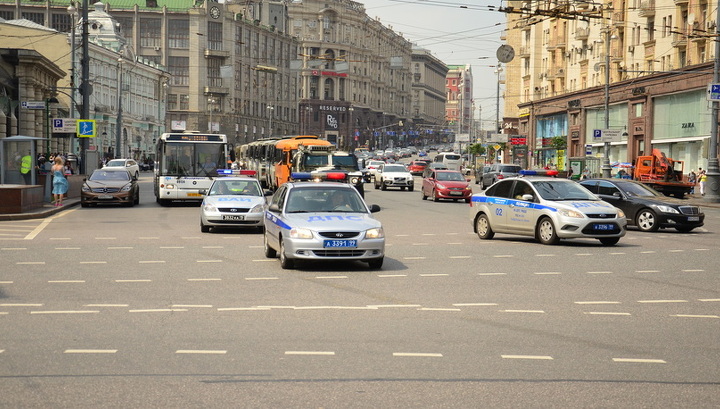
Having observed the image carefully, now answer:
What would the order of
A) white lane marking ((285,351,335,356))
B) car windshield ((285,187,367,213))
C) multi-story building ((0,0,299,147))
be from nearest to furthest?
white lane marking ((285,351,335,356))
car windshield ((285,187,367,213))
multi-story building ((0,0,299,147))

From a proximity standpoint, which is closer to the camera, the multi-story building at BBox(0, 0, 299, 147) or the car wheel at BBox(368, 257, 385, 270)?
the car wheel at BBox(368, 257, 385, 270)

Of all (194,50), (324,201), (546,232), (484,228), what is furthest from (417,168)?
(324,201)

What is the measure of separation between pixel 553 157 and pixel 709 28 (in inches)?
1153

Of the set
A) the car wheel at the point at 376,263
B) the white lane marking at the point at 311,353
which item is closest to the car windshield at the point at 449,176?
the car wheel at the point at 376,263

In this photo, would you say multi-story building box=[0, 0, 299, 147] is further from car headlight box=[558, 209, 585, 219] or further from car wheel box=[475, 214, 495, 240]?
car headlight box=[558, 209, 585, 219]

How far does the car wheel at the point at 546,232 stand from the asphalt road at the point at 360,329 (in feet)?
5.47

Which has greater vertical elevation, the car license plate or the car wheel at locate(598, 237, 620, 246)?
the car license plate

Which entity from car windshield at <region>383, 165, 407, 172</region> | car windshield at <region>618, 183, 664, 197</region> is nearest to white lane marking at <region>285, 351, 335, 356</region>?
car windshield at <region>618, 183, 664, 197</region>

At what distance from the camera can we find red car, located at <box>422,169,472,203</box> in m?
42.6

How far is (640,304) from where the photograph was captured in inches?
467

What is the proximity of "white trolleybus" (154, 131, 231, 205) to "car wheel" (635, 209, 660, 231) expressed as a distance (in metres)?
16.9

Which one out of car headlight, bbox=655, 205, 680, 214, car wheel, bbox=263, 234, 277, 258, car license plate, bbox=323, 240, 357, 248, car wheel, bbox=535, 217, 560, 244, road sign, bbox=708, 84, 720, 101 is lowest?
car wheel, bbox=263, 234, 277, 258

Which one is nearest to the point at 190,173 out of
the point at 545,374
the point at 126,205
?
the point at 126,205

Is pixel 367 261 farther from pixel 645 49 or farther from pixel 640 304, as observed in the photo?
pixel 645 49
